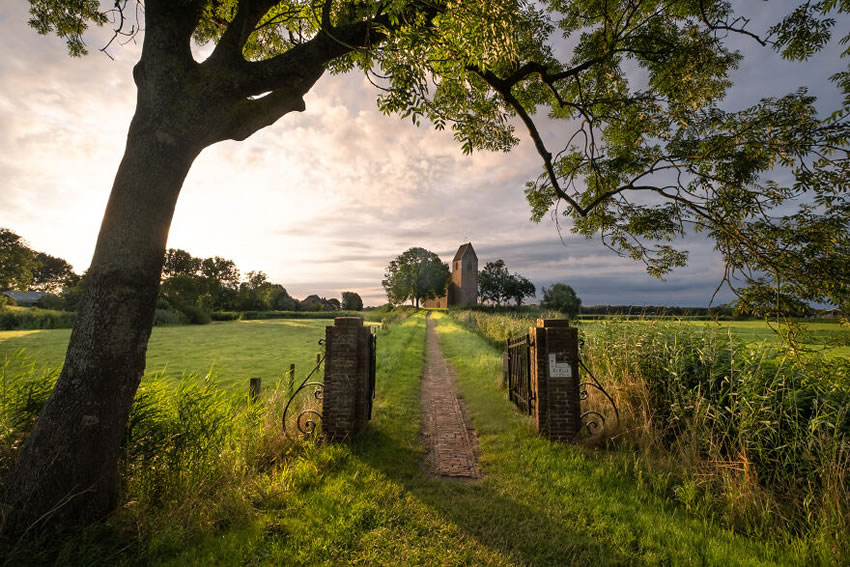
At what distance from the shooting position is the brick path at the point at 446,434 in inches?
197

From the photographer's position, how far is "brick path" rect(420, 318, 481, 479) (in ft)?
16.4

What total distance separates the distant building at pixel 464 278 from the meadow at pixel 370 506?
190ft

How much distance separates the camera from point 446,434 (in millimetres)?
6367

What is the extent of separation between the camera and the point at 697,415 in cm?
477

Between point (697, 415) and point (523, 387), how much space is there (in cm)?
295

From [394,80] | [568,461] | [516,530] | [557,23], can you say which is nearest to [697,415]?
[568,461]

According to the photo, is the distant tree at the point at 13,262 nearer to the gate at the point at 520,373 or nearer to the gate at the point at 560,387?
the gate at the point at 520,373

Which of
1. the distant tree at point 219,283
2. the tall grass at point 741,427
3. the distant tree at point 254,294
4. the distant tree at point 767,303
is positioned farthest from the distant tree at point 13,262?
the distant tree at point 767,303

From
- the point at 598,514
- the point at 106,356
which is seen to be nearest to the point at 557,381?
the point at 598,514

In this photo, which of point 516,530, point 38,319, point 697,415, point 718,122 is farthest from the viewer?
point 38,319

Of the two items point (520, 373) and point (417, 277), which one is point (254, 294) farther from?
point (520, 373)

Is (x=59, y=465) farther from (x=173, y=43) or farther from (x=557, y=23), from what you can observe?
(x=557, y=23)

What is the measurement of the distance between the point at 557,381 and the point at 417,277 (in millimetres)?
60719

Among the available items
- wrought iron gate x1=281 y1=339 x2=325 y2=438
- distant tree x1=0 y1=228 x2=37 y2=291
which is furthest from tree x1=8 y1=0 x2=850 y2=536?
distant tree x1=0 y1=228 x2=37 y2=291
